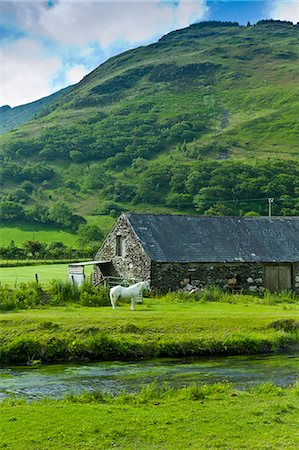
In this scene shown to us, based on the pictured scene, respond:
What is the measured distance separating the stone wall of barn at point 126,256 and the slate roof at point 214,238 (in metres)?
0.56

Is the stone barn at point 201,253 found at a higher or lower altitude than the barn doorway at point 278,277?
higher

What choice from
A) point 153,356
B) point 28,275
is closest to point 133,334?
point 153,356

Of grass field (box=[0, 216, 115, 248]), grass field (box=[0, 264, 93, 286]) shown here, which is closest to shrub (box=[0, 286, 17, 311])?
grass field (box=[0, 264, 93, 286])

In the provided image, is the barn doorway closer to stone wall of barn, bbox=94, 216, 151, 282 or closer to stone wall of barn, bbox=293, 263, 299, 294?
stone wall of barn, bbox=293, 263, 299, 294

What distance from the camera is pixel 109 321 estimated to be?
25.5m

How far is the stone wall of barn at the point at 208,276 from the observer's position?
130 ft

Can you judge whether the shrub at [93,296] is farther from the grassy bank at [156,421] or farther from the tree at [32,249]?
the tree at [32,249]

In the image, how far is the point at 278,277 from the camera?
141ft

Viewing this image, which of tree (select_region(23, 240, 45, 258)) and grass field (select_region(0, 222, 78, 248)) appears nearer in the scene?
tree (select_region(23, 240, 45, 258))

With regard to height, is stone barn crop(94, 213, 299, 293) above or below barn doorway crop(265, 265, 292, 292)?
above

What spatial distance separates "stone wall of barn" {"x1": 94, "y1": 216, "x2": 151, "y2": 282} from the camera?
133 feet

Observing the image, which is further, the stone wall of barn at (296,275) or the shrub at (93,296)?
the stone wall of barn at (296,275)

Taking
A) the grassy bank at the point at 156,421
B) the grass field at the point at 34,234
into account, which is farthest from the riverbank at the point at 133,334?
the grass field at the point at 34,234

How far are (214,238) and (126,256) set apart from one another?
20.1 ft
